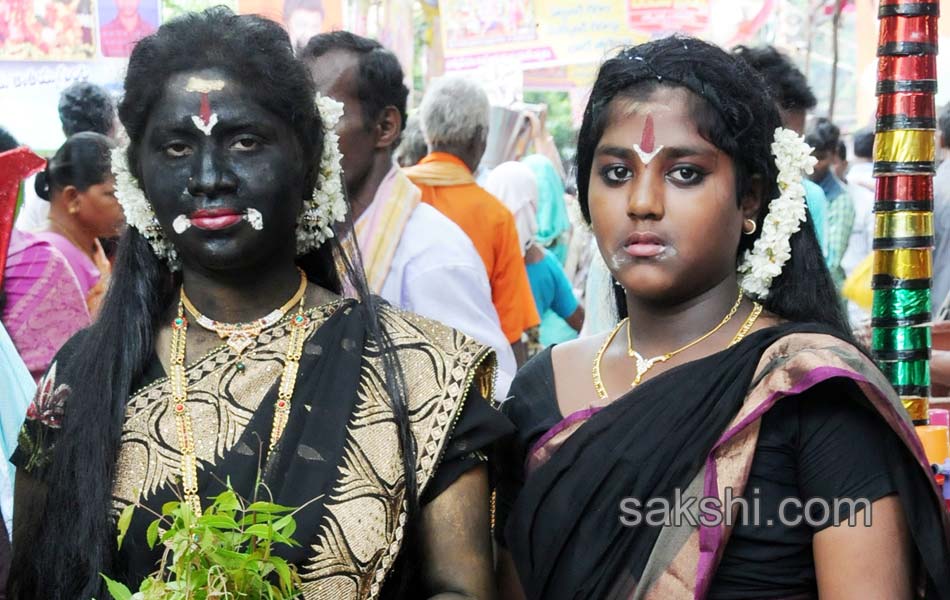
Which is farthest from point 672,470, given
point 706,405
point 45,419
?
point 45,419

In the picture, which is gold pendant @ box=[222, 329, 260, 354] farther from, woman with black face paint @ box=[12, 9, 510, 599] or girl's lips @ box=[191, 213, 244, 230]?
girl's lips @ box=[191, 213, 244, 230]

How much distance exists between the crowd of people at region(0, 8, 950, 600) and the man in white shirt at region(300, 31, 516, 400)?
116 centimetres

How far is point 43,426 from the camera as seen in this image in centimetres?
270

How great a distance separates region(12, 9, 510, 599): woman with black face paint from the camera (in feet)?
8.32

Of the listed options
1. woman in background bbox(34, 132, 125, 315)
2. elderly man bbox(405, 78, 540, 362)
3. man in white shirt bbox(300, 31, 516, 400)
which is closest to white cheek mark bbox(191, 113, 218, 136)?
man in white shirt bbox(300, 31, 516, 400)

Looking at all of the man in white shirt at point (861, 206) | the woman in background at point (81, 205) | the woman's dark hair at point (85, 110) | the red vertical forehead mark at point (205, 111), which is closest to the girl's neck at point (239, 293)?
the red vertical forehead mark at point (205, 111)

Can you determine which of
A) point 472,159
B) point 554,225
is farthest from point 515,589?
point 554,225

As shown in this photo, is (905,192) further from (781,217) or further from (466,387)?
(466,387)

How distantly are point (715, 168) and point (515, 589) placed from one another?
94 cm

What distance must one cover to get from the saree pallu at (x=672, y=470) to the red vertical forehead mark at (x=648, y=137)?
0.41 m

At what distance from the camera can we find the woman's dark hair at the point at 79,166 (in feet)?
17.6

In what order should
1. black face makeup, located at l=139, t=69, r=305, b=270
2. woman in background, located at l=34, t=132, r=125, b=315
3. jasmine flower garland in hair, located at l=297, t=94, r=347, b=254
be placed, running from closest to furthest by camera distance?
black face makeup, located at l=139, t=69, r=305, b=270, jasmine flower garland in hair, located at l=297, t=94, r=347, b=254, woman in background, located at l=34, t=132, r=125, b=315

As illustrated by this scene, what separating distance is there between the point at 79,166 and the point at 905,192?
129 inches

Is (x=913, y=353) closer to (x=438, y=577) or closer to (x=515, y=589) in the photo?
(x=515, y=589)
